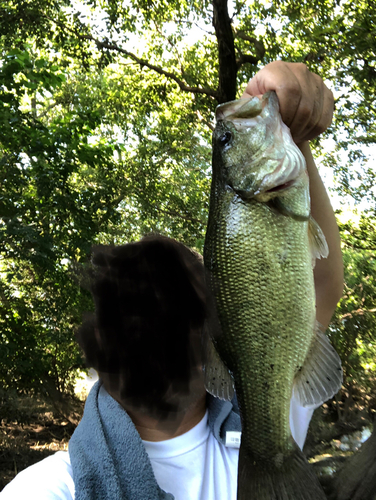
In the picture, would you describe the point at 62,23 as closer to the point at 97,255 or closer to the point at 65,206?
the point at 65,206

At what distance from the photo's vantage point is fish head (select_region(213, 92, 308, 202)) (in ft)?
3.58

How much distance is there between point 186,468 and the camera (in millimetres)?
1256

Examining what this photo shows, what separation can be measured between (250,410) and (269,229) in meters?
0.49

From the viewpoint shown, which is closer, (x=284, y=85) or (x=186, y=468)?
(x=284, y=85)

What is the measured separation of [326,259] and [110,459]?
0.94 metres

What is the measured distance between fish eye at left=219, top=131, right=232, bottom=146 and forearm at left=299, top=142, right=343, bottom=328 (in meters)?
0.32

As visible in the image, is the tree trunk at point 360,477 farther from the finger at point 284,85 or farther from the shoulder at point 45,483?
the finger at point 284,85

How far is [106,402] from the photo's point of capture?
1.21 meters

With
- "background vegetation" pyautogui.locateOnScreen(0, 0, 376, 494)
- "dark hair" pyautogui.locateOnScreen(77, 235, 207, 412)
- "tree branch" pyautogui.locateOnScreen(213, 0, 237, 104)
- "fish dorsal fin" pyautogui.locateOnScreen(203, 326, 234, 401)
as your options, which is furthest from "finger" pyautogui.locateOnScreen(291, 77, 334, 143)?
"tree branch" pyautogui.locateOnScreen(213, 0, 237, 104)

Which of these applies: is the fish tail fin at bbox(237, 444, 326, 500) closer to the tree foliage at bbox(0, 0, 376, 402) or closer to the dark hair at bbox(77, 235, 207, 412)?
the dark hair at bbox(77, 235, 207, 412)

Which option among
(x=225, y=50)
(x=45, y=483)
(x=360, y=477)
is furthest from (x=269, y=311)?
(x=225, y=50)

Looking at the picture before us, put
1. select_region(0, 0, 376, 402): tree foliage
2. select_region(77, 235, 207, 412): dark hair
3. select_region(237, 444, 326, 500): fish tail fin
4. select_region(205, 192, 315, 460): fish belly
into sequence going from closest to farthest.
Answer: select_region(237, 444, 326, 500): fish tail fin → select_region(205, 192, 315, 460): fish belly → select_region(77, 235, 207, 412): dark hair → select_region(0, 0, 376, 402): tree foliage

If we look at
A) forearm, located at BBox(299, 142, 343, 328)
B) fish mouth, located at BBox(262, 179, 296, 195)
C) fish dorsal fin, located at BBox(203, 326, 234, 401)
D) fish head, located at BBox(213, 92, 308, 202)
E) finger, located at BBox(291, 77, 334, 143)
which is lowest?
fish dorsal fin, located at BBox(203, 326, 234, 401)

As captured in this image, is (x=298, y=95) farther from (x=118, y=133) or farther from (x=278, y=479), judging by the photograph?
(x=118, y=133)
